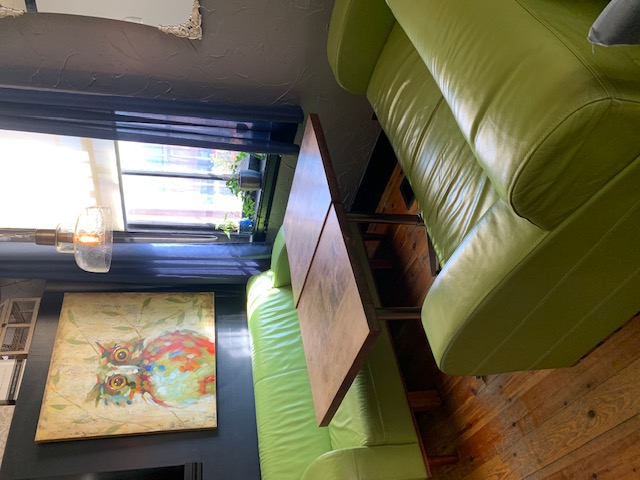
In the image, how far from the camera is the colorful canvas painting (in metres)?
2.36

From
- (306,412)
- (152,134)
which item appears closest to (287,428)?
(306,412)

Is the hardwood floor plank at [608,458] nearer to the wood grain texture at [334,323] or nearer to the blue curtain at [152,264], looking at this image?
the wood grain texture at [334,323]

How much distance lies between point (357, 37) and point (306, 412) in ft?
4.99

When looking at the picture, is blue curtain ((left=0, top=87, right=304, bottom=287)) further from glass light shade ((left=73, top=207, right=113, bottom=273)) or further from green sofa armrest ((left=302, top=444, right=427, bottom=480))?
green sofa armrest ((left=302, top=444, right=427, bottom=480))

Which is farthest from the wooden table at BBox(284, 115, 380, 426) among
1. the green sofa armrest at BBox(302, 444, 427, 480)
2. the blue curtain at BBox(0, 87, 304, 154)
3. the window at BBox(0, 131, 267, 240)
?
the window at BBox(0, 131, 267, 240)

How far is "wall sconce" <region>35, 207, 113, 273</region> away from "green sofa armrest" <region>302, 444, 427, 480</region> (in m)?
1.06

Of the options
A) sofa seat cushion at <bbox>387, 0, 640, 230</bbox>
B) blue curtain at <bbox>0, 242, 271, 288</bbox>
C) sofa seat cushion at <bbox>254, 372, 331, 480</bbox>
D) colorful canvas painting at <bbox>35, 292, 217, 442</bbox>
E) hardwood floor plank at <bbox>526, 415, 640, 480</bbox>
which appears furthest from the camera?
blue curtain at <bbox>0, 242, 271, 288</bbox>

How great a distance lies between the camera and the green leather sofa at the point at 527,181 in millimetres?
821

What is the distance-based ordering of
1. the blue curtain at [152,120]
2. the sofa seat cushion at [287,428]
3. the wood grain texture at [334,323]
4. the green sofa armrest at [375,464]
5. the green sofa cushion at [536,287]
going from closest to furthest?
the green sofa cushion at [536,287] < the wood grain texture at [334,323] < the green sofa armrest at [375,464] < the blue curtain at [152,120] < the sofa seat cushion at [287,428]

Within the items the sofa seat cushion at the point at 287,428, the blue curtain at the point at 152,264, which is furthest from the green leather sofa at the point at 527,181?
the blue curtain at the point at 152,264

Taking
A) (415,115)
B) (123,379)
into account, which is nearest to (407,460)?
(415,115)

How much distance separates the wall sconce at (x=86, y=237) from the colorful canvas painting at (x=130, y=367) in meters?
0.91

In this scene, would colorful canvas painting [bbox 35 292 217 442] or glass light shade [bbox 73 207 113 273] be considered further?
colorful canvas painting [bbox 35 292 217 442]

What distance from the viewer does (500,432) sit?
5.63 feet
